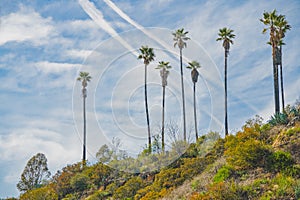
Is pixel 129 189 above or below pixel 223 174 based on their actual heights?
below

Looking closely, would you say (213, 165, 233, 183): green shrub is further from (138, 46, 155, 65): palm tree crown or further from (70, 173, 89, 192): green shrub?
(138, 46, 155, 65): palm tree crown

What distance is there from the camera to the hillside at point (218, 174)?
779 inches

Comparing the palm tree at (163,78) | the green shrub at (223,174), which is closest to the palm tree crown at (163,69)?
the palm tree at (163,78)

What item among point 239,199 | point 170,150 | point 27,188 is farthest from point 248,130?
point 27,188

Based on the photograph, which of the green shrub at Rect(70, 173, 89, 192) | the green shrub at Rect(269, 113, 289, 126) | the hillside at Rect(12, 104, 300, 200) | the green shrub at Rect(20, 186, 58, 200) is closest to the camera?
the hillside at Rect(12, 104, 300, 200)

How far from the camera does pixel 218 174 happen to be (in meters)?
23.1

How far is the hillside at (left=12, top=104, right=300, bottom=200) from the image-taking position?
19797 millimetres

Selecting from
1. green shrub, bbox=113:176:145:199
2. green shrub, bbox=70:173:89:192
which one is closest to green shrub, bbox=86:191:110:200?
green shrub, bbox=113:176:145:199

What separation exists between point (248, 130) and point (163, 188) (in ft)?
22.6

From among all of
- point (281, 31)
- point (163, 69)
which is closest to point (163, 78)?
point (163, 69)

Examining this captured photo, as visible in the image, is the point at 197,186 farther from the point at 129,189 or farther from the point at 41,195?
the point at 41,195

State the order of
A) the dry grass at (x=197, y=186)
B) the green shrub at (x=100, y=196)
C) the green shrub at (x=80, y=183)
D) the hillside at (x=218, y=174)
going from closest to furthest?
1. the hillside at (x=218, y=174)
2. the dry grass at (x=197, y=186)
3. the green shrub at (x=100, y=196)
4. the green shrub at (x=80, y=183)

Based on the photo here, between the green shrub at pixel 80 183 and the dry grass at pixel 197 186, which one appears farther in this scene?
the green shrub at pixel 80 183

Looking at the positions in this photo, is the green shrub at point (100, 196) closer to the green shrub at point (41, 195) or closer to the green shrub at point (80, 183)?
the green shrub at point (80, 183)
